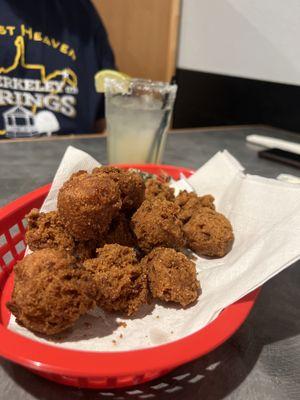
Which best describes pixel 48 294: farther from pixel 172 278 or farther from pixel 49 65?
pixel 49 65

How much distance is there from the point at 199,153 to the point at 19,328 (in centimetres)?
142

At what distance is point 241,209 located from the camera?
3.21ft

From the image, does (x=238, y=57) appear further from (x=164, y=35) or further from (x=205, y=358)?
(x=205, y=358)

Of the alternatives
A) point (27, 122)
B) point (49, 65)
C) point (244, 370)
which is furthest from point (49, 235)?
point (49, 65)

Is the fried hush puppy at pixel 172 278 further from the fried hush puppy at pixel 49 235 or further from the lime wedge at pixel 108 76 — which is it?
the lime wedge at pixel 108 76

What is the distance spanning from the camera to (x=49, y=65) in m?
2.22

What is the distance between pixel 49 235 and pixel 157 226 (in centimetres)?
24

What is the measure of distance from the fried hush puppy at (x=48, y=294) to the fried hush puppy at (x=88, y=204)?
13 centimetres

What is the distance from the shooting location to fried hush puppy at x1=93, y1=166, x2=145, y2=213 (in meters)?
0.83

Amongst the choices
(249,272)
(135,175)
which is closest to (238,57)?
(135,175)

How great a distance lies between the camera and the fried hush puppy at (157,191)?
3.20 ft

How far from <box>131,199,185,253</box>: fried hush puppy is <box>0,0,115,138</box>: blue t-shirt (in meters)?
1.59

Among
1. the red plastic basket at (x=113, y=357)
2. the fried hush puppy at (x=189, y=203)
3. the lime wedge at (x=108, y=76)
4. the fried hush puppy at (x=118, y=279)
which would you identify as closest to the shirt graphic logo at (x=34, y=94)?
the lime wedge at (x=108, y=76)

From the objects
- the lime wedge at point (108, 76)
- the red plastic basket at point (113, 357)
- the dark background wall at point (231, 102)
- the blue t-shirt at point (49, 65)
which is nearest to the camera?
the red plastic basket at point (113, 357)
